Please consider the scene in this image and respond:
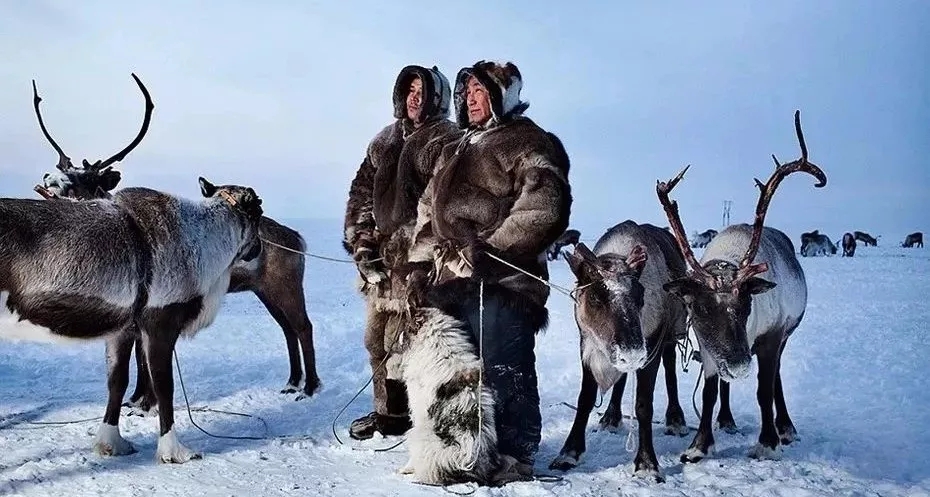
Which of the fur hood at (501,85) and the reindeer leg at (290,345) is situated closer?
the fur hood at (501,85)

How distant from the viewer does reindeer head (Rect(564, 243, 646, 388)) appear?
3.97m

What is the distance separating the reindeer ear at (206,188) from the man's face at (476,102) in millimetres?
1822

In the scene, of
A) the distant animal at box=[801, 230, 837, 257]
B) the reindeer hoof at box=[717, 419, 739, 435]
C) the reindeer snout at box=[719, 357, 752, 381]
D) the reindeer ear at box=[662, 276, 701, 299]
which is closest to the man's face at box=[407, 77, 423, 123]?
the reindeer ear at box=[662, 276, 701, 299]

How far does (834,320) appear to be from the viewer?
1126 cm

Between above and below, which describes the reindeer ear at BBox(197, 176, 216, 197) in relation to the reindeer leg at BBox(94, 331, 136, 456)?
above

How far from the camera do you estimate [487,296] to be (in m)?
4.00

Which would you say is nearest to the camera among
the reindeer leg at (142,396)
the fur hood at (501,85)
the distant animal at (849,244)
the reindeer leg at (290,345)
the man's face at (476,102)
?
the fur hood at (501,85)

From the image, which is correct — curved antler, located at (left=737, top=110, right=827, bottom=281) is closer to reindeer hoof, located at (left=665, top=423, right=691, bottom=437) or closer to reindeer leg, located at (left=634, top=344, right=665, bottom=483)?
reindeer leg, located at (left=634, top=344, right=665, bottom=483)

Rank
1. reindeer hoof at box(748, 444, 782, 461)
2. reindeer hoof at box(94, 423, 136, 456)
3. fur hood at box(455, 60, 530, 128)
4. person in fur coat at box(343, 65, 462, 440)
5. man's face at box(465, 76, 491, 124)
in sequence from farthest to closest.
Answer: person in fur coat at box(343, 65, 462, 440) → reindeer hoof at box(748, 444, 782, 461) → reindeer hoof at box(94, 423, 136, 456) → man's face at box(465, 76, 491, 124) → fur hood at box(455, 60, 530, 128)

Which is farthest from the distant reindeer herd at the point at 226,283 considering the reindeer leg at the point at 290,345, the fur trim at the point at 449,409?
the reindeer leg at the point at 290,345

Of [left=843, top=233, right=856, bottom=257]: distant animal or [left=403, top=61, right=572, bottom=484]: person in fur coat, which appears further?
[left=843, top=233, right=856, bottom=257]: distant animal

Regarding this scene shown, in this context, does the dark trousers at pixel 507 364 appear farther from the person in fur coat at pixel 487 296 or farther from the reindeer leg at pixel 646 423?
the reindeer leg at pixel 646 423

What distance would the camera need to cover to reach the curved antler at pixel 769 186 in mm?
4352

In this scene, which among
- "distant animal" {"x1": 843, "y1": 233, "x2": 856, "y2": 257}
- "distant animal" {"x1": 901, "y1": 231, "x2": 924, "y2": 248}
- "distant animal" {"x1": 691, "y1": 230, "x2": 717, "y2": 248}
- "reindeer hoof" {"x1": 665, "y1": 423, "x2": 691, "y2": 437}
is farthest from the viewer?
"distant animal" {"x1": 901, "y1": 231, "x2": 924, "y2": 248}
